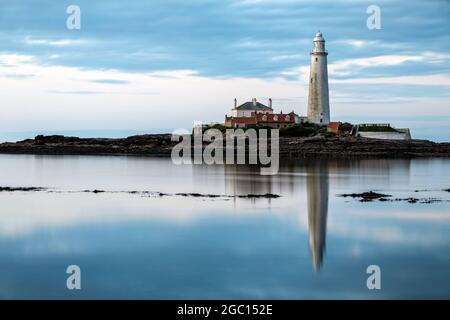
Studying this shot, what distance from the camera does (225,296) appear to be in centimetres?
1005

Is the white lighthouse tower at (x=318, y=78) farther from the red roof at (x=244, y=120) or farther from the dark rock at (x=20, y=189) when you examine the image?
the dark rock at (x=20, y=189)

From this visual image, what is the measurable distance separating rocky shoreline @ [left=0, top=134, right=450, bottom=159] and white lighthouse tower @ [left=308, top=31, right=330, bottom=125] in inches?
123

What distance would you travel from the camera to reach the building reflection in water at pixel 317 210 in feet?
43.8

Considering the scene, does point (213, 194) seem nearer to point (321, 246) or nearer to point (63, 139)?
point (321, 246)

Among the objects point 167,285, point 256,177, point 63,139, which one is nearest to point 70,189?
point 256,177

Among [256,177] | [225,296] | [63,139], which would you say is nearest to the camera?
[225,296]

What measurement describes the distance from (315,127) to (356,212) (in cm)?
3302

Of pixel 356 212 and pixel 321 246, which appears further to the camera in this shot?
pixel 356 212

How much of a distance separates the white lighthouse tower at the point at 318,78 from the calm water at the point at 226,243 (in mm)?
25076

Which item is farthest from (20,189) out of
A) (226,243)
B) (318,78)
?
(318,78)

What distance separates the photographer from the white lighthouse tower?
50594 mm

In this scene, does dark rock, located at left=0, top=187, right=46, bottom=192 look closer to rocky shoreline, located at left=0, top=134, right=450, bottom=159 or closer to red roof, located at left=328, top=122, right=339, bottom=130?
rocky shoreline, located at left=0, top=134, right=450, bottom=159

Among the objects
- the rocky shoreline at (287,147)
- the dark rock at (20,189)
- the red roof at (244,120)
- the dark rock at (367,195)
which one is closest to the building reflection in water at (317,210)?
the dark rock at (367,195)
